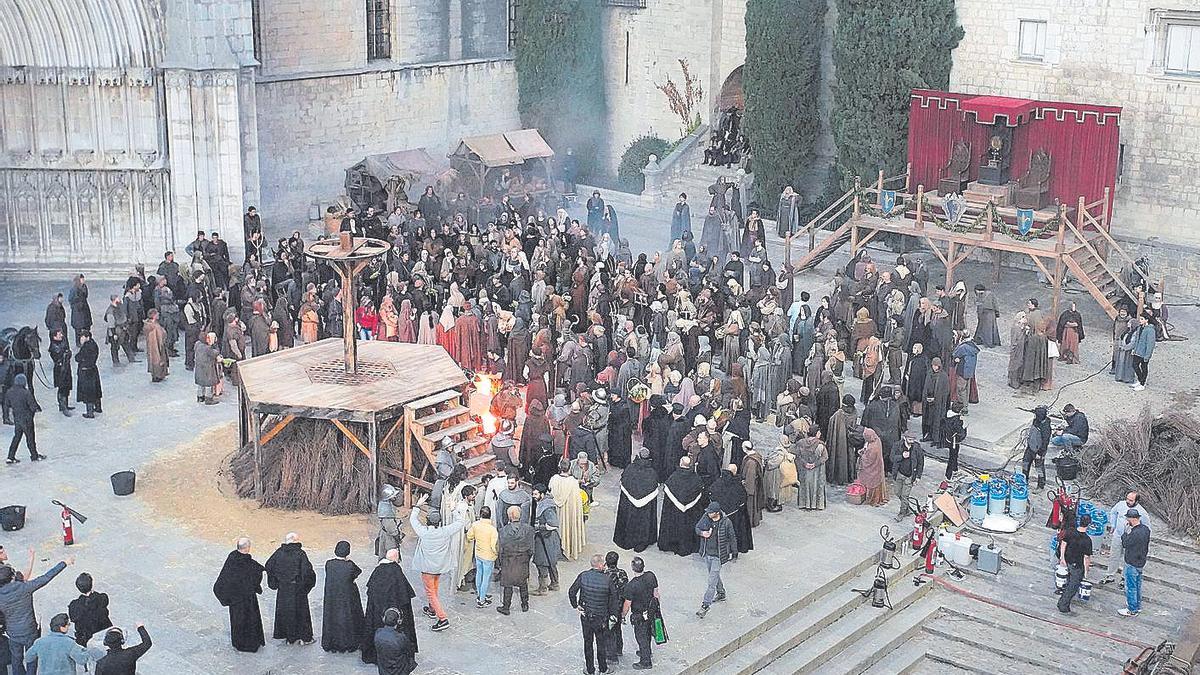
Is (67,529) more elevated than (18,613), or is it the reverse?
(18,613)

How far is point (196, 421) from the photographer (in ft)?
70.2

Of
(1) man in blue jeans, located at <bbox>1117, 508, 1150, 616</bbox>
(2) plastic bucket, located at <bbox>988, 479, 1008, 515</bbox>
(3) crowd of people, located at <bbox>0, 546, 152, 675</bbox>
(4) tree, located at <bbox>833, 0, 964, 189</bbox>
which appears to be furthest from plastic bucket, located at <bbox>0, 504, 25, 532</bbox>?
(4) tree, located at <bbox>833, 0, 964, 189</bbox>

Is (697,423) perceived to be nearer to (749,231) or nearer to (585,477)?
(585,477)

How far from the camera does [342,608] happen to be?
49.7 feet

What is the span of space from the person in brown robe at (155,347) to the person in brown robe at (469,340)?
14.2 ft

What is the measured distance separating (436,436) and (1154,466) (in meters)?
8.91

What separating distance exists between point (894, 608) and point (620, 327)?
265 inches

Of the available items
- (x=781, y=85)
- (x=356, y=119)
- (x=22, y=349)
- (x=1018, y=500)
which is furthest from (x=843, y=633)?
(x=356, y=119)

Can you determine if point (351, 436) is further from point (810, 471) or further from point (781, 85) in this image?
point (781, 85)

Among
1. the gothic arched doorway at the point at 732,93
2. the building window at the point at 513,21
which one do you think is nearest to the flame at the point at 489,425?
the gothic arched doorway at the point at 732,93

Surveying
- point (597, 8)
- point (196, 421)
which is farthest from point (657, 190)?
point (196, 421)

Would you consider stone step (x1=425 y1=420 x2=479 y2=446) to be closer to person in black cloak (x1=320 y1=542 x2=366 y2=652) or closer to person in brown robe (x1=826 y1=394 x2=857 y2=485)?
person in black cloak (x1=320 y1=542 x2=366 y2=652)

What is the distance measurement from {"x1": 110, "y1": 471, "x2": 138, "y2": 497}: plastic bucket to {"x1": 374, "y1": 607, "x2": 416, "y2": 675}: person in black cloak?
620 centimetres

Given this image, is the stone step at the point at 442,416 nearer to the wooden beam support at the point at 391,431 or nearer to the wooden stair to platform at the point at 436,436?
the wooden stair to platform at the point at 436,436
